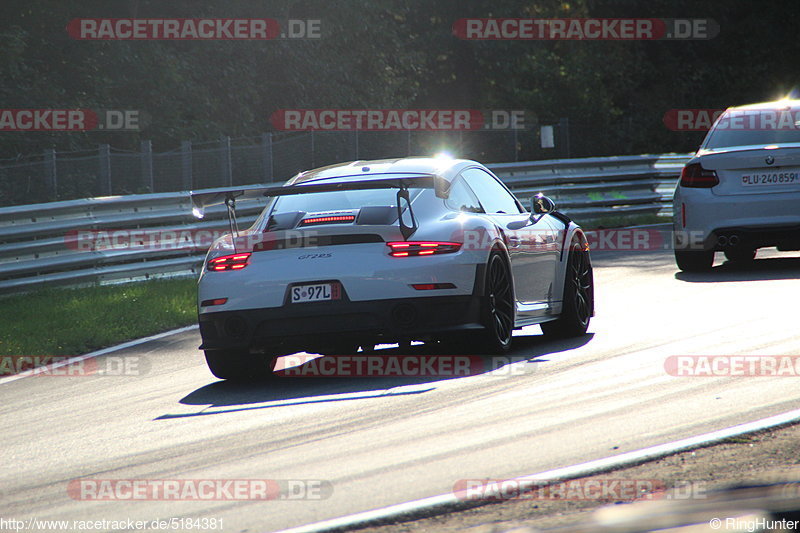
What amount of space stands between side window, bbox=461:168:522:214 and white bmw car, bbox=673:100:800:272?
14.1ft

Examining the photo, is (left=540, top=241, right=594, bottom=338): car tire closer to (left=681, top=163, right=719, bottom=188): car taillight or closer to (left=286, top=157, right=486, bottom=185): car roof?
(left=286, top=157, right=486, bottom=185): car roof

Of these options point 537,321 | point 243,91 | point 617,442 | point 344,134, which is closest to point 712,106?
point 243,91

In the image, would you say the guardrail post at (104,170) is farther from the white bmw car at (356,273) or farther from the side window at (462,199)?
the side window at (462,199)

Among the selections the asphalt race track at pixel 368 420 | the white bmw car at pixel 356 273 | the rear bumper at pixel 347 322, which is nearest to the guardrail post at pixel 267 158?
the asphalt race track at pixel 368 420

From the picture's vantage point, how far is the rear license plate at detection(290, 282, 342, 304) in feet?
27.1

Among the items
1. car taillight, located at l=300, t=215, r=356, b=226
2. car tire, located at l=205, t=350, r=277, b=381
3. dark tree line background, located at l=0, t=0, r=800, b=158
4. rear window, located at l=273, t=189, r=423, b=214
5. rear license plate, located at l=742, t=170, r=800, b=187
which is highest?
dark tree line background, located at l=0, t=0, r=800, b=158

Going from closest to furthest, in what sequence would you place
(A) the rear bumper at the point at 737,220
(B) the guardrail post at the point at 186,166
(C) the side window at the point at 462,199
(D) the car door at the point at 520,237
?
(C) the side window at the point at 462,199
(D) the car door at the point at 520,237
(A) the rear bumper at the point at 737,220
(B) the guardrail post at the point at 186,166

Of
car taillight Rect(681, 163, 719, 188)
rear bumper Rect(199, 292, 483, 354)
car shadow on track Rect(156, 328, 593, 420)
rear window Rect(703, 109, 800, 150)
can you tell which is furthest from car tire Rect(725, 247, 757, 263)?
rear bumper Rect(199, 292, 483, 354)

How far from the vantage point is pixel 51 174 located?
19266 millimetres

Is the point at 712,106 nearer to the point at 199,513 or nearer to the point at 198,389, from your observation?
the point at 198,389

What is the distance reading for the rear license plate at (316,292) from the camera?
8.25 meters

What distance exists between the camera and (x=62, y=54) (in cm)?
2950

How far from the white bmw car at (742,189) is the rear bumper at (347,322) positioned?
6.11 metres

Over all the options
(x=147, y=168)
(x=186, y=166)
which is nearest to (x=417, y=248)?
(x=147, y=168)
